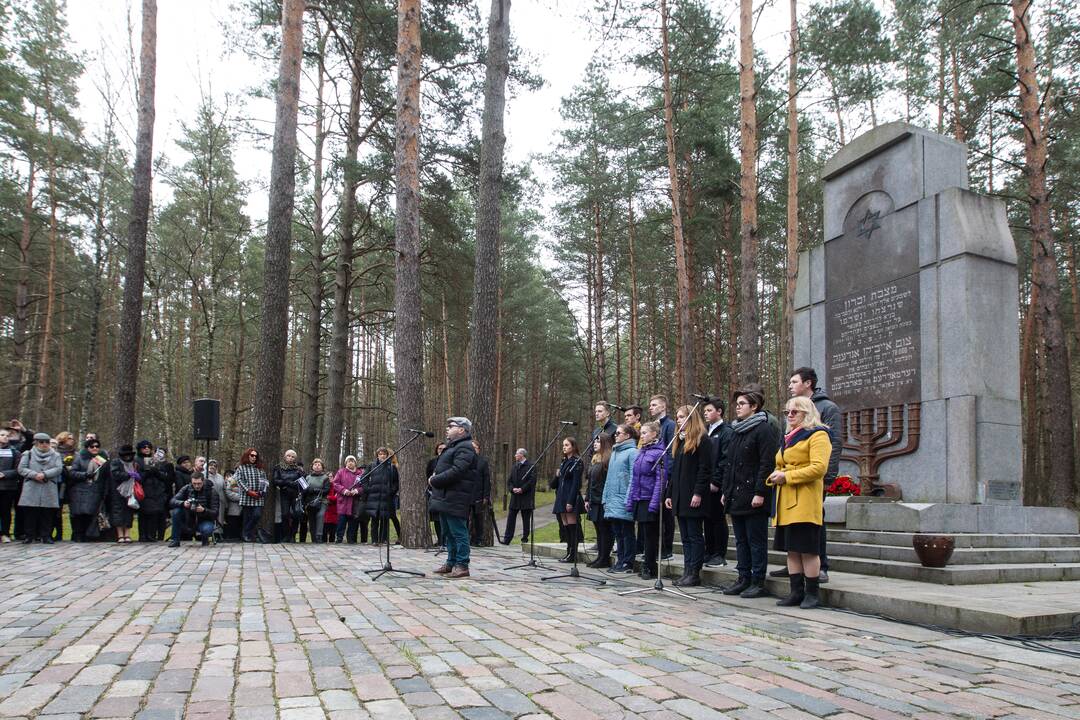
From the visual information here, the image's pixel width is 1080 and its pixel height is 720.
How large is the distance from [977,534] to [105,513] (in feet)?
38.0

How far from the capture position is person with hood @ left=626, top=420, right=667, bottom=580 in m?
7.26

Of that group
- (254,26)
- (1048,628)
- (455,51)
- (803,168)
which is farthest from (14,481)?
(803,168)

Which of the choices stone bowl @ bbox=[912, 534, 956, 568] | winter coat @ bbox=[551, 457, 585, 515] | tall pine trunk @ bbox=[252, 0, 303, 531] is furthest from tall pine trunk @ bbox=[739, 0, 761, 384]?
tall pine trunk @ bbox=[252, 0, 303, 531]

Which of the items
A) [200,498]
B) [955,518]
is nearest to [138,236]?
[200,498]

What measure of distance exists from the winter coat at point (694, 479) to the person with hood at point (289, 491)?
7328 mm

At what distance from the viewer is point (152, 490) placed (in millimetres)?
11289

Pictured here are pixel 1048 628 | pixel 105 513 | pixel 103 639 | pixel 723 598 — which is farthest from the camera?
Answer: pixel 105 513

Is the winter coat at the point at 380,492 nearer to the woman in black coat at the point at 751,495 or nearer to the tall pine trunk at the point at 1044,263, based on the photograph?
the woman in black coat at the point at 751,495

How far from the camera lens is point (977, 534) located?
23.9ft

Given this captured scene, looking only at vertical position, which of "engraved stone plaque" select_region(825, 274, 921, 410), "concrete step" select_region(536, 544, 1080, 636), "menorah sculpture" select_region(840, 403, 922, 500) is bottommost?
"concrete step" select_region(536, 544, 1080, 636)

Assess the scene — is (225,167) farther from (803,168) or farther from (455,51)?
(803,168)

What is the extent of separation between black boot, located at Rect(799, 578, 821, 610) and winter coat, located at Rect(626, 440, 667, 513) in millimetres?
1880

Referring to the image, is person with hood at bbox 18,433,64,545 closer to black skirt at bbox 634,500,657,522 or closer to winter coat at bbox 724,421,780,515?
black skirt at bbox 634,500,657,522

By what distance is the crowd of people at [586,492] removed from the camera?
5781 mm
